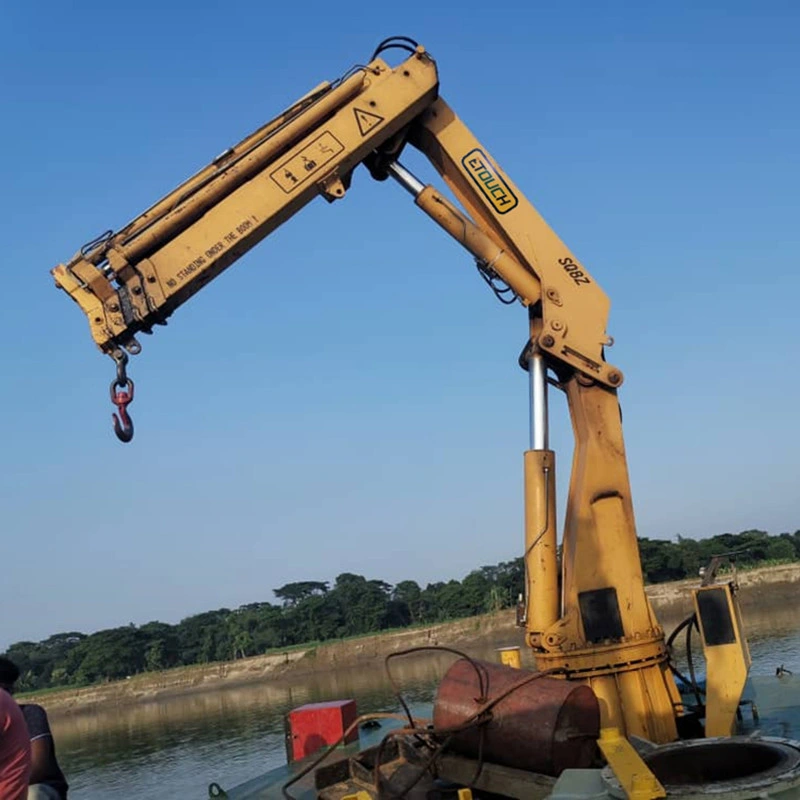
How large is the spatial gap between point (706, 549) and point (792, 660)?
123 feet

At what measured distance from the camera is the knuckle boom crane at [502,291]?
19.7 ft

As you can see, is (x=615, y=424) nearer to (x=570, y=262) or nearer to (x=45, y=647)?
(x=570, y=262)

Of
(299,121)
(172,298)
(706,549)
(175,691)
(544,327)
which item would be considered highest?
(299,121)

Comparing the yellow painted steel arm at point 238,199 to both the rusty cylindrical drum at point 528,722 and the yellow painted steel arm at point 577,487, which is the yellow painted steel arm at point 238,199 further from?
the rusty cylindrical drum at point 528,722

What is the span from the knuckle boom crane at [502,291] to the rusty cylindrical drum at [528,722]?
98 cm

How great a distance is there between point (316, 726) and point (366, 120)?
558 cm

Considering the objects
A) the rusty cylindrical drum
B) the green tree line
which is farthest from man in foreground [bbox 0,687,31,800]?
the green tree line

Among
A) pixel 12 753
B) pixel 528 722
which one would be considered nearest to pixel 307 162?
pixel 528 722

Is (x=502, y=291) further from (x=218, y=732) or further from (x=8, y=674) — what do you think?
(x=218, y=732)

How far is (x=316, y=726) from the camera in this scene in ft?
25.7

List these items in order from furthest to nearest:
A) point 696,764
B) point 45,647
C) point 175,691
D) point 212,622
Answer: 1. point 45,647
2. point 212,622
3. point 175,691
4. point 696,764

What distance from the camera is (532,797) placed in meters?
4.70

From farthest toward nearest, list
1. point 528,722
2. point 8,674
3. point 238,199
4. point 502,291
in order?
1. point 502,291
2. point 238,199
3. point 528,722
4. point 8,674

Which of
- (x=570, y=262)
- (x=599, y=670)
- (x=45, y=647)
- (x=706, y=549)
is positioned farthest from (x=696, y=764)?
(x=45, y=647)
